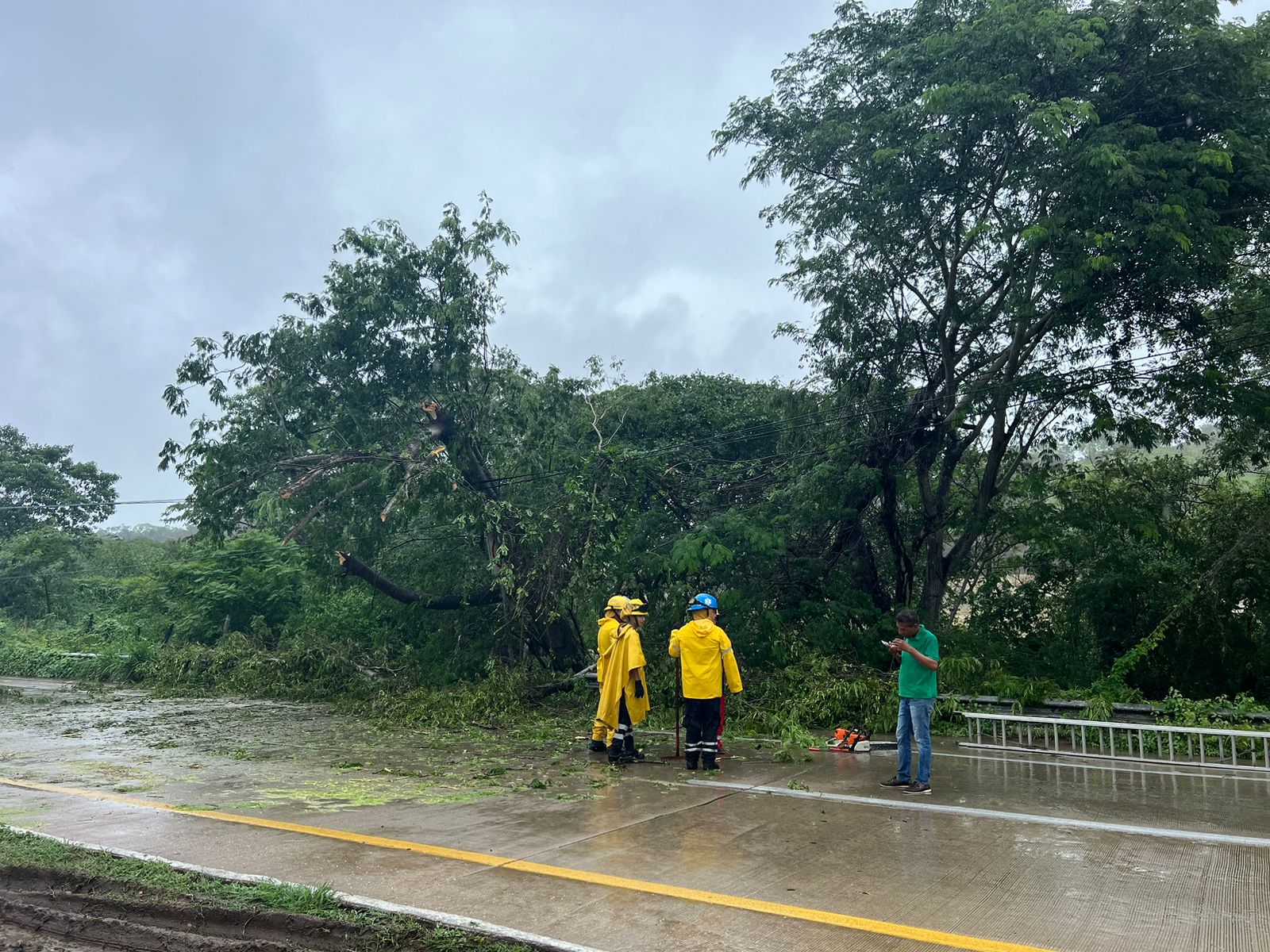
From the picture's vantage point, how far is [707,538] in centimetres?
1395

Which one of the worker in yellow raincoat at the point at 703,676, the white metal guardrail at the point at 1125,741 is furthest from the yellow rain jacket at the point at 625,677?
the white metal guardrail at the point at 1125,741

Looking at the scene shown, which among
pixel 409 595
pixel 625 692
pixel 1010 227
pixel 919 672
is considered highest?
pixel 1010 227

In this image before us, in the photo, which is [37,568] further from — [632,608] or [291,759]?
[632,608]

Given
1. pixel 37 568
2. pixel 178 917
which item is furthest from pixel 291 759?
pixel 37 568

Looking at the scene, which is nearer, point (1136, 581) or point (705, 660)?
point (705, 660)

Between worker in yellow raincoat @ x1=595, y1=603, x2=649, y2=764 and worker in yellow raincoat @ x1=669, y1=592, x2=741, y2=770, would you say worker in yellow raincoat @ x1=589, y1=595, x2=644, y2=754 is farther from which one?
worker in yellow raincoat @ x1=669, y1=592, x2=741, y2=770

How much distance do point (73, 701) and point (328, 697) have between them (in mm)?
5435

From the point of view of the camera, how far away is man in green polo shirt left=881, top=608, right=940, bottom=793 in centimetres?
757

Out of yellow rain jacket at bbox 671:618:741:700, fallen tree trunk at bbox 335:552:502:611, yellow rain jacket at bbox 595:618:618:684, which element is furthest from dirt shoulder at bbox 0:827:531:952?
fallen tree trunk at bbox 335:552:502:611

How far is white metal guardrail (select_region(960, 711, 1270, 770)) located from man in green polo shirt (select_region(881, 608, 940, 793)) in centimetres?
233

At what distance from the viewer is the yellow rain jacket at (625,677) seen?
30.1 feet

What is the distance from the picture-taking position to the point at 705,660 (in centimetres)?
862

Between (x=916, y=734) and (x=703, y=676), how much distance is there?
1.95m

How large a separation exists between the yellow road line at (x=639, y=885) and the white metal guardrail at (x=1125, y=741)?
5.61 m
